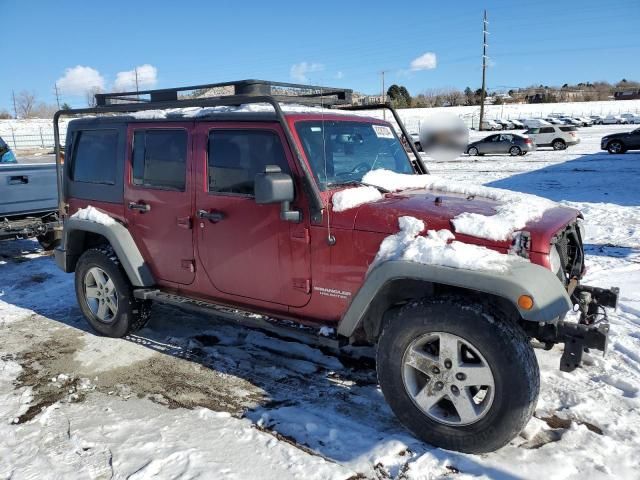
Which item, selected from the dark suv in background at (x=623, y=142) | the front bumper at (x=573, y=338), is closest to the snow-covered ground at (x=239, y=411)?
the front bumper at (x=573, y=338)

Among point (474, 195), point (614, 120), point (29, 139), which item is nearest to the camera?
point (474, 195)

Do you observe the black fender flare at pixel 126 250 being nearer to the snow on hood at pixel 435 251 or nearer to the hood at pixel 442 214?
the hood at pixel 442 214

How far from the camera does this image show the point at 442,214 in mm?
3186

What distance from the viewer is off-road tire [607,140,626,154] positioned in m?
23.9

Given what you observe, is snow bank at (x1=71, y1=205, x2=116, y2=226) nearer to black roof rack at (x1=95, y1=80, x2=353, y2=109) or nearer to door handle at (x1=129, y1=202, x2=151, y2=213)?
door handle at (x1=129, y1=202, x2=151, y2=213)

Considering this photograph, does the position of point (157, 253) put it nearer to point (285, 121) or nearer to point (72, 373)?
point (72, 373)

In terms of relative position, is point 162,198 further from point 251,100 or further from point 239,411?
point 239,411

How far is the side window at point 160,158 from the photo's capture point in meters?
4.23

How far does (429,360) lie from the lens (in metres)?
3.03

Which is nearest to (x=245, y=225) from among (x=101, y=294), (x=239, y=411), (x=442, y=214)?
(x=239, y=411)

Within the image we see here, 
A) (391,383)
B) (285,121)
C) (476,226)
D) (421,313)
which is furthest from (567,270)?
(285,121)

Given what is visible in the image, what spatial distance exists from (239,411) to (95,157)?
2.92 metres

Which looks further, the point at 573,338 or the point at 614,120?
the point at 614,120

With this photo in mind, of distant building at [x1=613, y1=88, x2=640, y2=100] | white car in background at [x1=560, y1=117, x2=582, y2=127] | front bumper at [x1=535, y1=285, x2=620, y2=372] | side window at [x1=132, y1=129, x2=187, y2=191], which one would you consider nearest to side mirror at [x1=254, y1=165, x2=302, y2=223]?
side window at [x1=132, y1=129, x2=187, y2=191]
